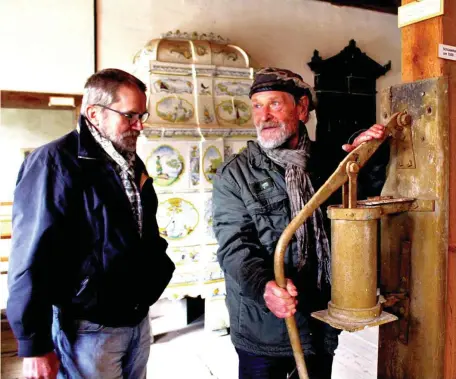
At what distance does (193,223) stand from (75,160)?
1998 mm

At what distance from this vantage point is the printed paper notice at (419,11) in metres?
1.06

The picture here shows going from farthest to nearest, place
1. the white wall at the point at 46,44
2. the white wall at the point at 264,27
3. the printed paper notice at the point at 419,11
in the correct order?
1. the white wall at the point at 264,27
2. the white wall at the point at 46,44
3. the printed paper notice at the point at 419,11

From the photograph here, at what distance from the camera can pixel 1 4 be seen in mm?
3156

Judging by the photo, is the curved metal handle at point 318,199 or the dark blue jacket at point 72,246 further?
the dark blue jacket at point 72,246

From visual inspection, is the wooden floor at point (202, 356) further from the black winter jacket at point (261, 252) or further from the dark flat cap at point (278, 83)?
the dark flat cap at point (278, 83)

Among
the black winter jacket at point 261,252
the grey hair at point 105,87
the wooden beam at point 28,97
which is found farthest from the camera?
the wooden beam at point 28,97

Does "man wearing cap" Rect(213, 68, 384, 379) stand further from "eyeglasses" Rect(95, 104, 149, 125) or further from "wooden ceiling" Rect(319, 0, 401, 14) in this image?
"wooden ceiling" Rect(319, 0, 401, 14)

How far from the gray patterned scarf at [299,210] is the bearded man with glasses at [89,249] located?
0.53 meters

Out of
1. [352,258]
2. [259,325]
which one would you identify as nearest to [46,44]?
[259,325]

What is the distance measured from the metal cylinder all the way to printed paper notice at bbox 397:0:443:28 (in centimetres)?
49

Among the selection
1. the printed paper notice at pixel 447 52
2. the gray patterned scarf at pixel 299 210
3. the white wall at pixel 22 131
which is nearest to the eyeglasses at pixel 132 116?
the gray patterned scarf at pixel 299 210

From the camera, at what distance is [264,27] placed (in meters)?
4.17

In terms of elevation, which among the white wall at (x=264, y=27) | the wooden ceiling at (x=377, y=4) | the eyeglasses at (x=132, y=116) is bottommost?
the eyeglasses at (x=132, y=116)

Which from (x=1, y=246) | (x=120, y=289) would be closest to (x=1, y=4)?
(x=1, y=246)
